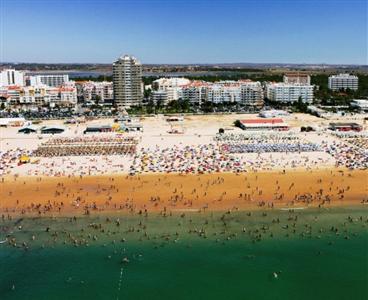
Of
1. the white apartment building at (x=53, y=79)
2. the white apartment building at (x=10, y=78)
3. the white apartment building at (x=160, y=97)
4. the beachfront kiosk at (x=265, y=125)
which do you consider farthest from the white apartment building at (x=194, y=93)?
the white apartment building at (x=10, y=78)

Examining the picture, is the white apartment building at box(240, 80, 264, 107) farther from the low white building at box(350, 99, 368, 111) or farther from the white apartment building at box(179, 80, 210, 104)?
the low white building at box(350, 99, 368, 111)

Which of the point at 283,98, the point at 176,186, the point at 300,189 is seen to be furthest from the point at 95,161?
the point at 283,98

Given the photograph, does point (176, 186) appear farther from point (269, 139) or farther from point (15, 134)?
point (15, 134)

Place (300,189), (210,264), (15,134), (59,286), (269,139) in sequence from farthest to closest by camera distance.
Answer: (15,134)
(269,139)
(300,189)
(210,264)
(59,286)

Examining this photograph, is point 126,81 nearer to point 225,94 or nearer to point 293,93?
point 225,94

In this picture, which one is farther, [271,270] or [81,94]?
[81,94]

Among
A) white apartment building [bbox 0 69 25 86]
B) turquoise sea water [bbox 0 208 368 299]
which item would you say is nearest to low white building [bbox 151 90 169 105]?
white apartment building [bbox 0 69 25 86]
